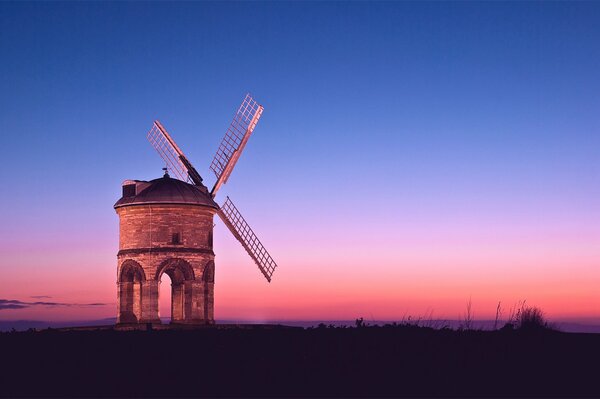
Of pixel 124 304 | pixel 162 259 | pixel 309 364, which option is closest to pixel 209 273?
pixel 162 259

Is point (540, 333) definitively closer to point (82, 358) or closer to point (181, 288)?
point (82, 358)

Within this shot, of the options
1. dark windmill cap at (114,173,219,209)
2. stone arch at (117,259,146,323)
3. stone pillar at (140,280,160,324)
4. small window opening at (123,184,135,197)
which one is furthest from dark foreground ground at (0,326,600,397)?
small window opening at (123,184,135,197)

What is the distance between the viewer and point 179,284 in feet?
137

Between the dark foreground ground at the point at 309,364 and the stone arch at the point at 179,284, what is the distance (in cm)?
1500

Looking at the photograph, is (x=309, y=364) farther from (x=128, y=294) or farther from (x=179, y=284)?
(x=179, y=284)

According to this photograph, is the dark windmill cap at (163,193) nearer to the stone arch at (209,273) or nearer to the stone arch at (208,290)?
the stone arch at (209,273)

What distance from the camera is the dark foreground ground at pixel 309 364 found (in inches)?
690

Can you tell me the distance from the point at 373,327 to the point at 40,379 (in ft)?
33.0

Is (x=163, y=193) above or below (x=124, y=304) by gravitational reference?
above

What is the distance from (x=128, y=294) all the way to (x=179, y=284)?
2506 millimetres

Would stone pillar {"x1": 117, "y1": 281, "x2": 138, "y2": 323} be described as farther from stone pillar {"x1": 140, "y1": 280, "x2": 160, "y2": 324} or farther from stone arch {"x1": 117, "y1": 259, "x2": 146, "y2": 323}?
stone pillar {"x1": 140, "y1": 280, "x2": 160, "y2": 324}

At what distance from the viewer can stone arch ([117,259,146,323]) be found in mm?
40469

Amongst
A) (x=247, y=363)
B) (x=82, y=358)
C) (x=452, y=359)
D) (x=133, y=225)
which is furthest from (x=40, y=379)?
(x=133, y=225)

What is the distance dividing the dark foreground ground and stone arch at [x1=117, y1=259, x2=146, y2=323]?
15792 millimetres
